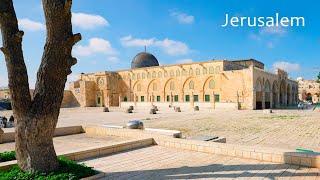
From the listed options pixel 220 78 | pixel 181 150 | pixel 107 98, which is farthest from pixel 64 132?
pixel 107 98

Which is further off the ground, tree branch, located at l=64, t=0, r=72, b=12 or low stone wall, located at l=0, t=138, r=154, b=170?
tree branch, located at l=64, t=0, r=72, b=12

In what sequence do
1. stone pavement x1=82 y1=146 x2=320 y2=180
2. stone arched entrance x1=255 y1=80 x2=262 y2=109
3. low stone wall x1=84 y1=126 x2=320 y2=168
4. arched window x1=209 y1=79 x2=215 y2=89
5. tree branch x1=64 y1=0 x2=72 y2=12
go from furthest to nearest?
arched window x1=209 y1=79 x2=215 y2=89, stone arched entrance x1=255 y1=80 x2=262 y2=109, low stone wall x1=84 y1=126 x2=320 y2=168, stone pavement x1=82 y1=146 x2=320 y2=180, tree branch x1=64 y1=0 x2=72 y2=12

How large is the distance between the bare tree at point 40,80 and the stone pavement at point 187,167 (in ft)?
4.66

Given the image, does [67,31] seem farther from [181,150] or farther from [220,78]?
[220,78]

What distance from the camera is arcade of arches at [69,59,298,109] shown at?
41.2 metres


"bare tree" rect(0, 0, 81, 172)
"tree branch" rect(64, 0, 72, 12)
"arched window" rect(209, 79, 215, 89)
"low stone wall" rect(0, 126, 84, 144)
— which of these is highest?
"arched window" rect(209, 79, 215, 89)

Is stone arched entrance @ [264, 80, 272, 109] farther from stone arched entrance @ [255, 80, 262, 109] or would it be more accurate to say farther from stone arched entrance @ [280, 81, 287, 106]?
stone arched entrance @ [280, 81, 287, 106]

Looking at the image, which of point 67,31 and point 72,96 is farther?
point 72,96

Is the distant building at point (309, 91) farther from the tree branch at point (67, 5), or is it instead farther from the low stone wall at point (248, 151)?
the tree branch at point (67, 5)

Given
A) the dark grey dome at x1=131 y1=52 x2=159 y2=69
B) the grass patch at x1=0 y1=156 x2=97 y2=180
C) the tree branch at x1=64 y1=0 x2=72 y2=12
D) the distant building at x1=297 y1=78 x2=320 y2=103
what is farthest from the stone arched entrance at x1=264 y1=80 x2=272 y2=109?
the tree branch at x1=64 y1=0 x2=72 y2=12

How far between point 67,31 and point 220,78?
40799 millimetres

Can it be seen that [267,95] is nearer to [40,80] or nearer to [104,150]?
[104,150]

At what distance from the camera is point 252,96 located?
1551 inches

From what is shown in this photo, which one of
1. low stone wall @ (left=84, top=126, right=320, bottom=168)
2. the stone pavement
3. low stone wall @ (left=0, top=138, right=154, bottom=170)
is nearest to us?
the stone pavement
